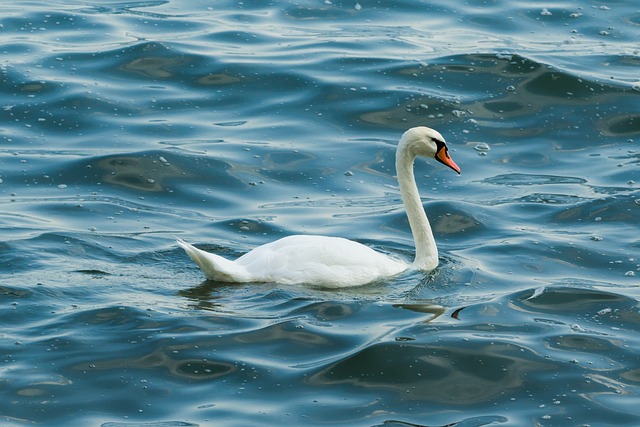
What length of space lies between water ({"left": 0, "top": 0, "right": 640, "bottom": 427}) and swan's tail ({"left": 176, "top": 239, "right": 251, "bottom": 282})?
13cm

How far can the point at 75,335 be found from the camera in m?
9.44

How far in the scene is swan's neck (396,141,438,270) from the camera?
1133 cm

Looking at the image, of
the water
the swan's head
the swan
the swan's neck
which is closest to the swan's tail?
the swan

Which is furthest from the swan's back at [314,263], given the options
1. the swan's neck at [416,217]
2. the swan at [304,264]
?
the swan's neck at [416,217]

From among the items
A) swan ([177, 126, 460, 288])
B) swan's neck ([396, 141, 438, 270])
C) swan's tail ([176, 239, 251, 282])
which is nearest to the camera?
swan's tail ([176, 239, 251, 282])

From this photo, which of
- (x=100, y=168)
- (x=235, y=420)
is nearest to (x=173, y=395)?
(x=235, y=420)

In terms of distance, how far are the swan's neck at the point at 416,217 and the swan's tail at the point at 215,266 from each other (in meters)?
1.58

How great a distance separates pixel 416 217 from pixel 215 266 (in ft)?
6.52

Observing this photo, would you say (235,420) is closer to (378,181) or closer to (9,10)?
(378,181)

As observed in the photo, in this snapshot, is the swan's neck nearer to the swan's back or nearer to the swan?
the swan

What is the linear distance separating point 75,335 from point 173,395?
3.63 ft

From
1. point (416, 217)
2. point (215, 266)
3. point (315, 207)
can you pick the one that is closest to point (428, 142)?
point (416, 217)

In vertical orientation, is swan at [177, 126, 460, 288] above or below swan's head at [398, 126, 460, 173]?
below

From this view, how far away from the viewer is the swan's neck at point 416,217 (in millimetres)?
11328
